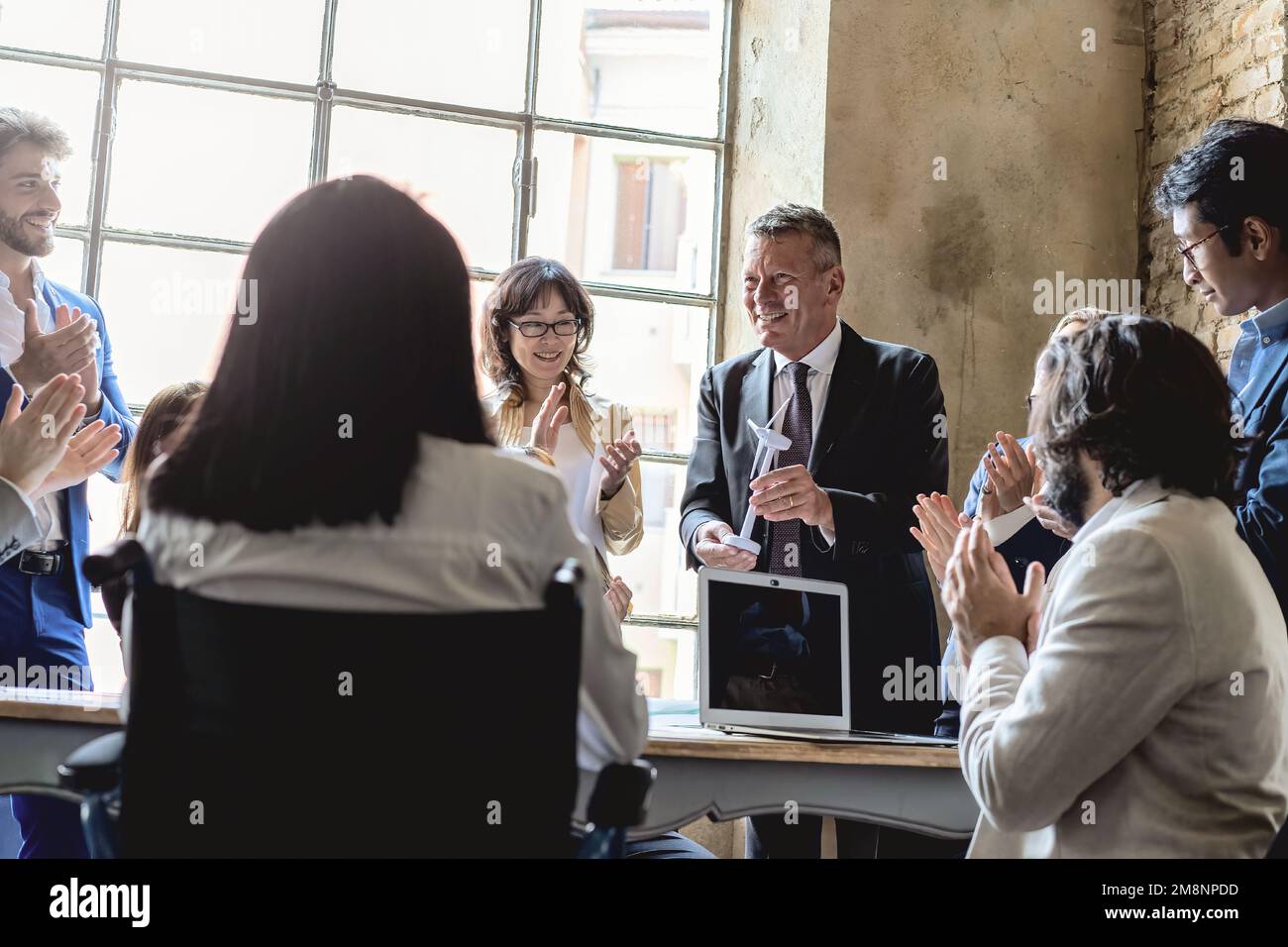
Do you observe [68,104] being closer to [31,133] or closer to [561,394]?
[31,133]

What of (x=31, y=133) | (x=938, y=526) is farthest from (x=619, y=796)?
(x=31, y=133)

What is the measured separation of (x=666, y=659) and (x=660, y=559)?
38 cm

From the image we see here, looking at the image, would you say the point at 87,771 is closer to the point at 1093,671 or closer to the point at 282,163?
the point at 1093,671

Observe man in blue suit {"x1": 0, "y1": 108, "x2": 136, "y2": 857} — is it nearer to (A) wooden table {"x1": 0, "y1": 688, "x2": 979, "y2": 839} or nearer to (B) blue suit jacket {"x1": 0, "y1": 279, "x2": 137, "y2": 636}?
(B) blue suit jacket {"x1": 0, "y1": 279, "x2": 137, "y2": 636}

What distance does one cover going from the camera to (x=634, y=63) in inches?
192

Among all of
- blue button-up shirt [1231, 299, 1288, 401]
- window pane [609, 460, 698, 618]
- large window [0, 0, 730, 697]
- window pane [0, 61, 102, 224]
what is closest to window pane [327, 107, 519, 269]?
large window [0, 0, 730, 697]

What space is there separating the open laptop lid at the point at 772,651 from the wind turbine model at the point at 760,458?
32 centimetres

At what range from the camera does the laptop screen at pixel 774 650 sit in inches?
98.1

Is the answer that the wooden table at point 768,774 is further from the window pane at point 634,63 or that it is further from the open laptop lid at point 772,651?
the window pane at point 634,63
